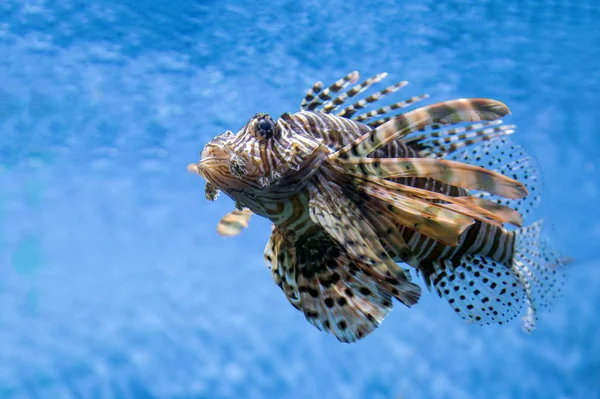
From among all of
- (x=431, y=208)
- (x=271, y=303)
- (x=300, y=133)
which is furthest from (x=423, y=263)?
(x=271, y=303)

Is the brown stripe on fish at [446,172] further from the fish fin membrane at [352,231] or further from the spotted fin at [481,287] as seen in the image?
the spotted fin at [481,287]

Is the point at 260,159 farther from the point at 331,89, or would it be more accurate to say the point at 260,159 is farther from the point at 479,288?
the point at 479,288

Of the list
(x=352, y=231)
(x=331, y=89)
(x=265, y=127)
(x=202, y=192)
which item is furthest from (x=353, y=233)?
(x=202, y=192)

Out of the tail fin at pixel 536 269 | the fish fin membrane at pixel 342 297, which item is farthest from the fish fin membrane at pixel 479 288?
the fish fin membrane at pixel 342 297

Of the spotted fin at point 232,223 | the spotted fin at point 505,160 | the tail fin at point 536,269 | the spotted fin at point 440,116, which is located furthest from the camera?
the tail fin at point 536,269

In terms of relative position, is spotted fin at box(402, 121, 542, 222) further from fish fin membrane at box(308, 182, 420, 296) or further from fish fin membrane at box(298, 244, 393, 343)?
fish fin membrane at box(298, 244, 393, 343)

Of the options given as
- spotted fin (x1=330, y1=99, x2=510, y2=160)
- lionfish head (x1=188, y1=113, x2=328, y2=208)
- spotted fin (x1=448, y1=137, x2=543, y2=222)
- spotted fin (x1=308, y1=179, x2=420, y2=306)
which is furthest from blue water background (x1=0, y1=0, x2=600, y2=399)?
spotted fin (x1=330, y1=99, x2=510, y2=160)
